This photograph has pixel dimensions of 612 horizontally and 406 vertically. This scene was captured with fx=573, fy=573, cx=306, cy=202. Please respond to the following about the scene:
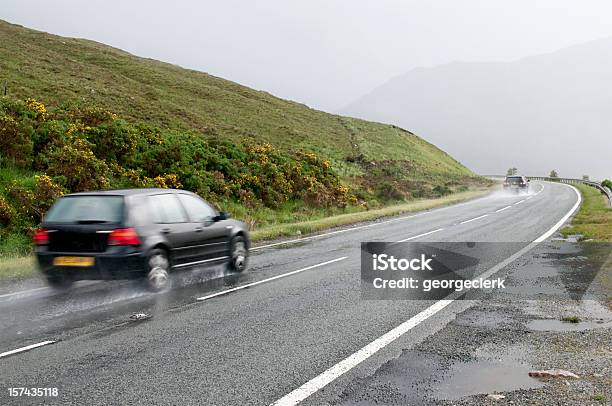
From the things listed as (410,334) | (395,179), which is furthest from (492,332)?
(395,179)

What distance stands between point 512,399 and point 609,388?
2.93 feet

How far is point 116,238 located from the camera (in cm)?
868

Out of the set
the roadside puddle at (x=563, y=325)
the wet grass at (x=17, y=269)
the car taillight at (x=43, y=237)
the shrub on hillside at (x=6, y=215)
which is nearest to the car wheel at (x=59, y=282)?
the car taillight at (x=43, y=237)

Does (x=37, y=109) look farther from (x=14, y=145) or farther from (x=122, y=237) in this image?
(x=122, y=237)

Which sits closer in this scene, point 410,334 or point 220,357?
point 220,357

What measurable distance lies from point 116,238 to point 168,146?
16839 millimetres

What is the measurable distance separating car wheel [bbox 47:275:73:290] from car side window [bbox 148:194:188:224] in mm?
1623

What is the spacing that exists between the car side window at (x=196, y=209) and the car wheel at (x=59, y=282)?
2.30 meters

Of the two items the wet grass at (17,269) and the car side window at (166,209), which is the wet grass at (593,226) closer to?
the car side window at (166,209)

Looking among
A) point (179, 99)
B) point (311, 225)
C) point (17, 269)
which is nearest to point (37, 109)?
point (311, 225)

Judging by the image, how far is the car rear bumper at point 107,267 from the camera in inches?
339

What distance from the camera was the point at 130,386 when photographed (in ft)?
15.7

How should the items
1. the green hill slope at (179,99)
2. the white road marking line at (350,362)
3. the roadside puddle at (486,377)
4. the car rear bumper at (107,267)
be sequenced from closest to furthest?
the white road marking line at (350,362)
the roadside puddle at (486,377)
the car rear bumper at (107,267)
the green hill slope at (179,99)

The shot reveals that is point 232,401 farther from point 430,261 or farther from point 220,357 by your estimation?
point 430,261
